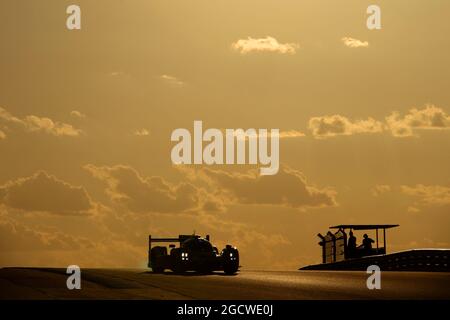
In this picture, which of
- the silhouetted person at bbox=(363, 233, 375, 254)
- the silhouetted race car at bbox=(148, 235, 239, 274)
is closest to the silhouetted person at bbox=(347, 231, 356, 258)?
the silhouetted person at bbox=(363, 233, 375, 254)

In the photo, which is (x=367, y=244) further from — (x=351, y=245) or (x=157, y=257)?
(x=157, y=257)

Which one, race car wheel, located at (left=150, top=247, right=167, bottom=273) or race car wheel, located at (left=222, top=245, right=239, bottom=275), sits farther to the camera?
race car wheel, located at (left=150, top=247, right=167, bottom=273)

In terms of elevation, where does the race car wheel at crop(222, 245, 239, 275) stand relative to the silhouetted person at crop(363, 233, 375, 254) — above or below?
below

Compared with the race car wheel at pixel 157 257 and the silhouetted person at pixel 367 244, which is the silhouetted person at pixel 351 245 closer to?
the silhouetted person at pixel 367 244

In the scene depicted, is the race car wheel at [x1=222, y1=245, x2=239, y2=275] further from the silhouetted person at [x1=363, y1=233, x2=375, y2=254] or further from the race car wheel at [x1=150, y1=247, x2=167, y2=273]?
the silhouetted person at [x1=363, y1=233, x2=375, y2=254]

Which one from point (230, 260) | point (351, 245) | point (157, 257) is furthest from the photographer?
point (351, 245)

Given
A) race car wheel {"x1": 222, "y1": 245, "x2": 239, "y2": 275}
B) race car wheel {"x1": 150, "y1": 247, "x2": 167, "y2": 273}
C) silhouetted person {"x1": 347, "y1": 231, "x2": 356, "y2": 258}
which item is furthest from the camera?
silhouetted person {"x1": 347, "y1": 231, "x2": 356, "y2": 258}

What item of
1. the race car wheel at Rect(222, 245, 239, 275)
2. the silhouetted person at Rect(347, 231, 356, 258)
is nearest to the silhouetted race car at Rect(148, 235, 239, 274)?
the race car wheel at Rect(222, 245, 239, 275)

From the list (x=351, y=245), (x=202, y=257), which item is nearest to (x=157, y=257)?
(x=202, y=257)

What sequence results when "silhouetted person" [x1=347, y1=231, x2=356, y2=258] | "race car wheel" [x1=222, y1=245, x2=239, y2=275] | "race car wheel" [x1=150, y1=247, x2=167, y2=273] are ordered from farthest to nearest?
"silhouetted person" [x1=347, y1=231, x2=356, y2=258] → "race car wheel" [x1=150, y1=247, x2=167, y2=273] → "race car wheel" [x1=222, y1=245, x2=239, y2=275]
